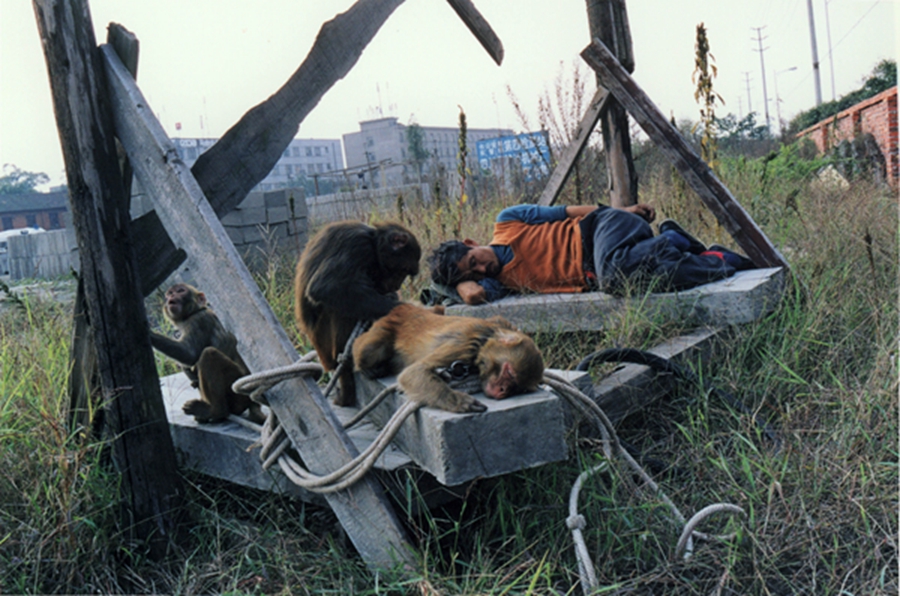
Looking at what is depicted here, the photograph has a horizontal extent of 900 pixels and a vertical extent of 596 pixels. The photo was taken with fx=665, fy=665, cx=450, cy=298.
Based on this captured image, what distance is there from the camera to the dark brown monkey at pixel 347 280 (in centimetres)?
292

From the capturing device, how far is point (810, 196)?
868 cm

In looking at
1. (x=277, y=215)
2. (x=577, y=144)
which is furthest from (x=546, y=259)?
(x=277, y=215)

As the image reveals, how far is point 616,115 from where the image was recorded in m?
6.10

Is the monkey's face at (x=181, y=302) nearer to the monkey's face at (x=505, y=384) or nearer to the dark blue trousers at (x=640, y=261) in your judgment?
the monkey's face at (x=505, y=384)

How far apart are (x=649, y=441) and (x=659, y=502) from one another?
87cm

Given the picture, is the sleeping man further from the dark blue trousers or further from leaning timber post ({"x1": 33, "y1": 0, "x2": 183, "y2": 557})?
leaning timber post ({"x1": 33, "y1": 0, "x2": 183, "y2": 557})

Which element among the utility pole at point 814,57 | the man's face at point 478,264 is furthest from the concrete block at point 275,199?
the utility pole at point 814,57

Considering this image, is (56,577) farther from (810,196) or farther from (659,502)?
(810,196)

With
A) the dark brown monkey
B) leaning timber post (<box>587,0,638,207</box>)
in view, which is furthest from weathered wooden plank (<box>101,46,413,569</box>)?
leaning timber post (<box>587,0,638,207</box>)

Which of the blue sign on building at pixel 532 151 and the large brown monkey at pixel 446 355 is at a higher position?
the blue sign on building at pixel 532 151

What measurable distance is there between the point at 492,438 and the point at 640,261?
281 centimetres

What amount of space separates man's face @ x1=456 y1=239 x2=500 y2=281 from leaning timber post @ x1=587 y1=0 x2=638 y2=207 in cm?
183

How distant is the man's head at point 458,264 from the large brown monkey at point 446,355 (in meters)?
2.22

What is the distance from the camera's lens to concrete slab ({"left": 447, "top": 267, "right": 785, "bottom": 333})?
4227mm
